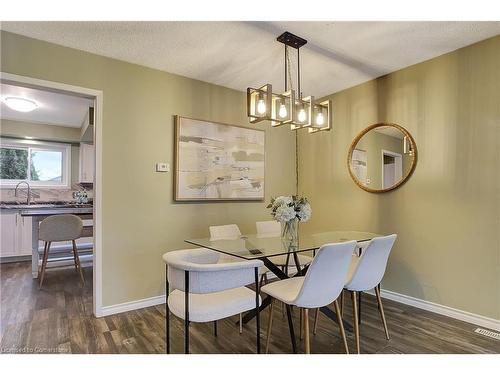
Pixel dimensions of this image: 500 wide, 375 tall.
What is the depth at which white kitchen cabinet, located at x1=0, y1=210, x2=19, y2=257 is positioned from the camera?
4.73 meters

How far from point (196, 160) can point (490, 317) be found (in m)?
3.03

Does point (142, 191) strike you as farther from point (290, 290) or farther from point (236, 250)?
point (290, 290)

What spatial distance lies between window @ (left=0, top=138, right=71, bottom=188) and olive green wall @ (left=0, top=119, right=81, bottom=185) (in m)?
0.10

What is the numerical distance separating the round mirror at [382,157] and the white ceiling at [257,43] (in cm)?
67

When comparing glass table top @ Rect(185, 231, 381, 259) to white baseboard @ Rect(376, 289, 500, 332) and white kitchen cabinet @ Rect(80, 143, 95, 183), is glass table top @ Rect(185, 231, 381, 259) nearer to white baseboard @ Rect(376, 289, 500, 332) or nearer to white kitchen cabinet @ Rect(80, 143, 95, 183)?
white baseboard @ Rect(376, 289, 500, 332)

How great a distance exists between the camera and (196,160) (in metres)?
3.23

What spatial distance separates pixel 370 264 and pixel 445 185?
4.14ft

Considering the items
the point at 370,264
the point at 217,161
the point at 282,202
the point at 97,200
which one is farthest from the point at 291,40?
the point at 97,200

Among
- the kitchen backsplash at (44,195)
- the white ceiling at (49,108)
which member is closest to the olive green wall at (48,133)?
the white ceiling at (49,108)

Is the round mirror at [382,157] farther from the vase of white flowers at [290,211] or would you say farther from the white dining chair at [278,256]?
the vase of white flowers at [290,211]

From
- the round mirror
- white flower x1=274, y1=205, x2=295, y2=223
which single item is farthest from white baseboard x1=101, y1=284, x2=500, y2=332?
white flower x1=274, y1=205, x2=295, y2=223

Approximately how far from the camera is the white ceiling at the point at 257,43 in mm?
2236
